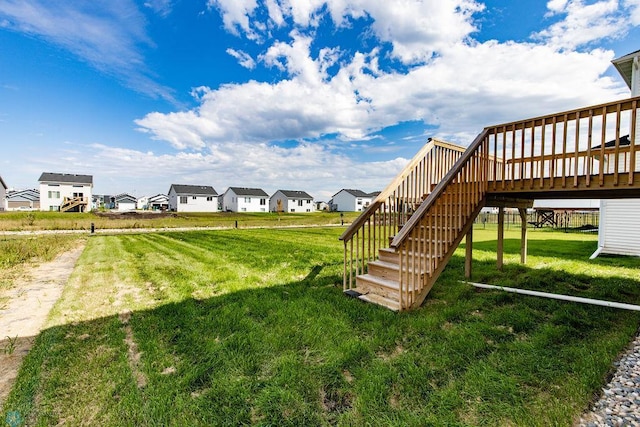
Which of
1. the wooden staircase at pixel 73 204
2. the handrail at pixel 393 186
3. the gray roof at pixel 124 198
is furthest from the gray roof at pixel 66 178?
the handrail at pixel 393 186

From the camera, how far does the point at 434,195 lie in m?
4.21

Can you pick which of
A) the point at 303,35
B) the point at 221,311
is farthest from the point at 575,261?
the point at 303,35

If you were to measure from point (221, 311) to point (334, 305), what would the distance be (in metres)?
1.67

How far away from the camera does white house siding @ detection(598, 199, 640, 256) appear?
882 centimetres

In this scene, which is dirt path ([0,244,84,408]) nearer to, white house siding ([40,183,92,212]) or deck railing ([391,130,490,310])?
deck railing ([391,130,490,310])

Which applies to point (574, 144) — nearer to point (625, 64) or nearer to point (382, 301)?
point (382, 301)

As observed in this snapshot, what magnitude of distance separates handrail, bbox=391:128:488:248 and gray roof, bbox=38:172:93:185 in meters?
52.9

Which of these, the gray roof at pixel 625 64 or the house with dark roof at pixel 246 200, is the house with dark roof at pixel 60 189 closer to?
the house with dark roof at pixel 246 200

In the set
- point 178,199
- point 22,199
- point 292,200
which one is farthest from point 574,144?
A: point 22,199

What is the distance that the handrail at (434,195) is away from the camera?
386 cm

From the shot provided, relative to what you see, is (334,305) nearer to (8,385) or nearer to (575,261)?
(8,385)

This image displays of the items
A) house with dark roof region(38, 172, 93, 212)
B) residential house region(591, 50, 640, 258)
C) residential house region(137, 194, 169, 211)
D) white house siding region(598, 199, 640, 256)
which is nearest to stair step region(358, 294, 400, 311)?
residential house region(591, 50, 640, 258)

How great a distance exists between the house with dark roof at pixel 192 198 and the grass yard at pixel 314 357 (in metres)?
45.8

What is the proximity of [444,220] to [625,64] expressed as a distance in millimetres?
10506
